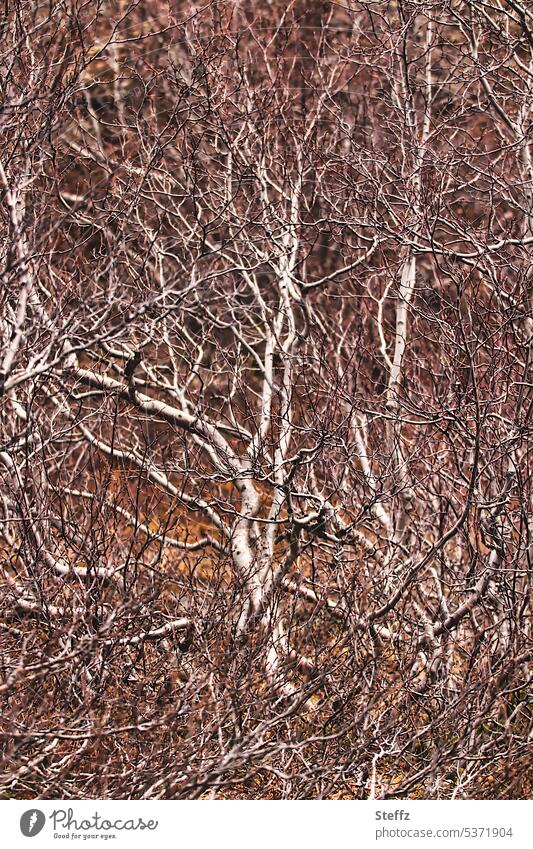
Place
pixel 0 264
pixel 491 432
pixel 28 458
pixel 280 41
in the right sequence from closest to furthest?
pixel 0 264, pixel 28 458, pixel 491 432, pixel 280 41

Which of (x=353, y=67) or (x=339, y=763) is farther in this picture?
(x=353, y=67)

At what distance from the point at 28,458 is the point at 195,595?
1264mm

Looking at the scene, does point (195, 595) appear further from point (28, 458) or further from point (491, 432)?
point (491, 432)

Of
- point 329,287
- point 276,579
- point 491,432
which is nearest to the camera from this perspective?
point 276,579

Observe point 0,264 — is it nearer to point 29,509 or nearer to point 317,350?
point 29,509

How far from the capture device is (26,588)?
488cm

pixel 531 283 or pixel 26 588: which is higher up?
pixel 531 283

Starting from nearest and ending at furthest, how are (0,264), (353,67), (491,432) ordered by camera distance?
(0,264) < (491,432) < (353,67)

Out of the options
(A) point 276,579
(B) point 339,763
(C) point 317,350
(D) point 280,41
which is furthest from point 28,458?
(D) point 280,41

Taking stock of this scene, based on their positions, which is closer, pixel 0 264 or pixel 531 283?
pixel 0 264

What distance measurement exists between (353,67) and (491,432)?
5840 millimetres
